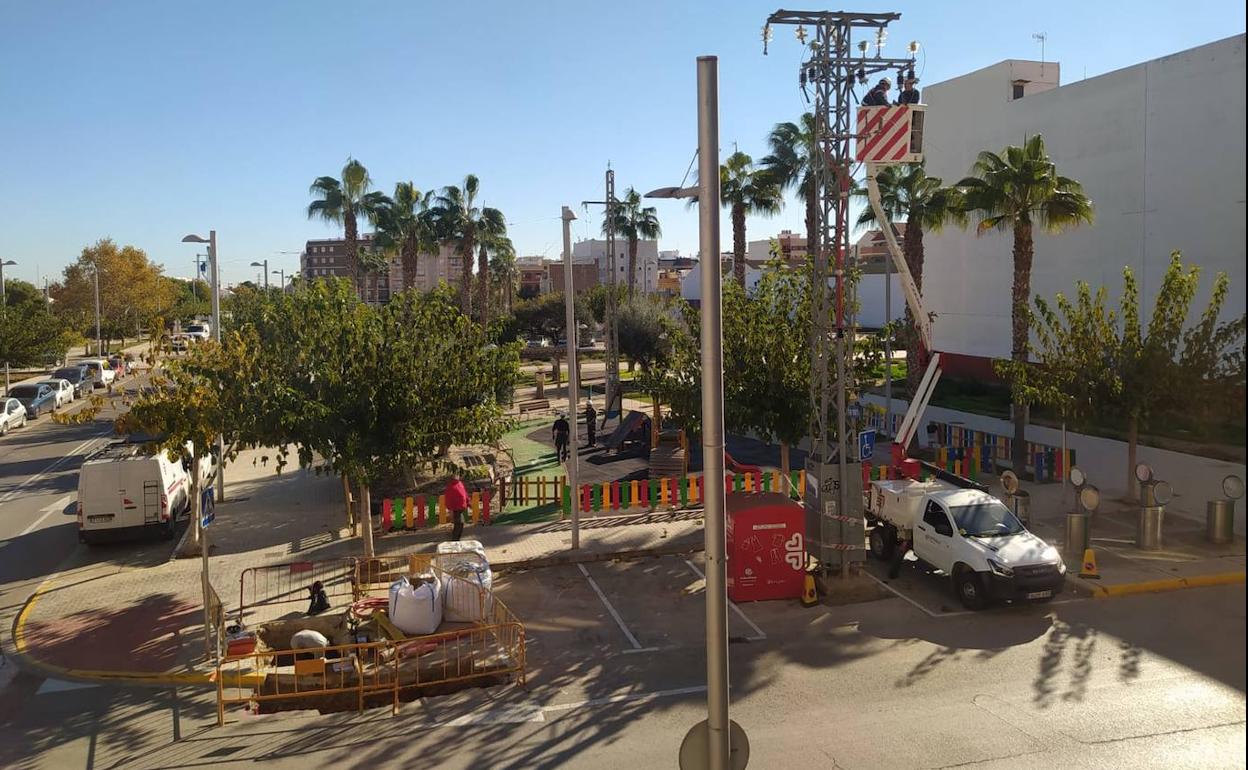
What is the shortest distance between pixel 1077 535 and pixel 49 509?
22.4 metres

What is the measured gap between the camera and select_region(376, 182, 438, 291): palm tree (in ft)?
148

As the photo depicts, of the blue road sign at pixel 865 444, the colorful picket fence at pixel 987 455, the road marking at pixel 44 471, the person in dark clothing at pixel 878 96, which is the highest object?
the person in dark clothing at pixel 878 96

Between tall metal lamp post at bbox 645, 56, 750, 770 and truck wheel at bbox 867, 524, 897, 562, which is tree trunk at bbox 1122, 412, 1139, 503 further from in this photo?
tall metal lamp post at bbox 645, 56, 750, 770

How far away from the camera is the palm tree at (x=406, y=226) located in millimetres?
45119

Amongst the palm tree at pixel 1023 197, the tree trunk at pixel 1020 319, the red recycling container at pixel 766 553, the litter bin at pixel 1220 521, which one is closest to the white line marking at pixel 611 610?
the red recycling container at pixel 766 553

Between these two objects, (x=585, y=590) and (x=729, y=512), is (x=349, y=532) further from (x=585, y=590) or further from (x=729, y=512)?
(x=729, y=512)

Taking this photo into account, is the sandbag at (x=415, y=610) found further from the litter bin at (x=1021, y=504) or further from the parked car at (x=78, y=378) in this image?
the parked car at (x=78, y=378)

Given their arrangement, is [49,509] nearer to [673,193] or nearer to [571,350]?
[571,350]

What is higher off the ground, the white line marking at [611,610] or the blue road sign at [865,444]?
the blue road sign at [865,444]

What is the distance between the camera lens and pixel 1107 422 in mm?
20328

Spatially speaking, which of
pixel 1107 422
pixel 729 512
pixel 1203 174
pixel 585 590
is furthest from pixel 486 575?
pixel 1203 174

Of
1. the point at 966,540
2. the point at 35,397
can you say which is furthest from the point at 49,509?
the point at 35,397

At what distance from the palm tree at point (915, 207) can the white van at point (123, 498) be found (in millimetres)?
18772

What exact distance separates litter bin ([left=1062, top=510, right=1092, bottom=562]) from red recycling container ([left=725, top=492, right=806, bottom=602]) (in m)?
4.87
